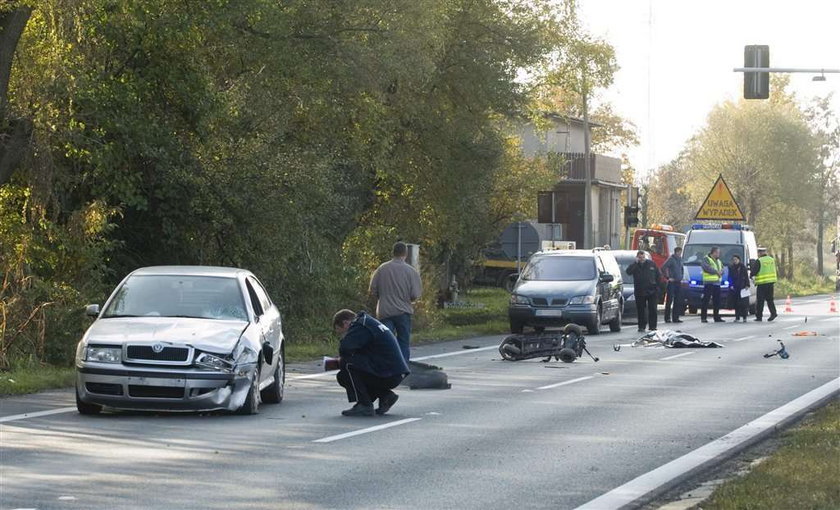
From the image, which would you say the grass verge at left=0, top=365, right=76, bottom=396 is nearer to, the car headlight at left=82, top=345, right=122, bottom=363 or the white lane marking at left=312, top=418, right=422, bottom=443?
the car headlight at left=82, top=345, right=122, bottom=363

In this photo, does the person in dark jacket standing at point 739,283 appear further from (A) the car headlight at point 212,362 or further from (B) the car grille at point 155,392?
(B) the car grille at point 155,392

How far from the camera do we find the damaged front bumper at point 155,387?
1469 centimetres

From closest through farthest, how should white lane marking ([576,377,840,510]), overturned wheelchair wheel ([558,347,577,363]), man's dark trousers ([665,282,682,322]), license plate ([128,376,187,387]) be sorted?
white lane marking ([576,377,840,510]) < license plate ([128,376,187,387]) < overturned wheelchair wheel ([558,347,577,363]) < man's dark trousers ([665,282,682,322])

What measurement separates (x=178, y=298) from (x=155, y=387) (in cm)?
165

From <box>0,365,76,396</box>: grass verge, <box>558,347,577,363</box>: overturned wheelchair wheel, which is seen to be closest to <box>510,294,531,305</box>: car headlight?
<box>558,347,577,363</box>: overturned wheelchair wheel

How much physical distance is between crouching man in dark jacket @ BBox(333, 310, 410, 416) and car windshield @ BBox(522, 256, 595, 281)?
1842cm

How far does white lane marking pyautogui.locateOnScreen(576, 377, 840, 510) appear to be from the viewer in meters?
10.3

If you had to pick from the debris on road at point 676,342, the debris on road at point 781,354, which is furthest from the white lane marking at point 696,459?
the debris on road at point 676,342

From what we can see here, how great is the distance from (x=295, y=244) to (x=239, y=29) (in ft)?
13.0

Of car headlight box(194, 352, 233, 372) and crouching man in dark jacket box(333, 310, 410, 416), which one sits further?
crouching man in dark jacket box(333, 310, 410, 416)

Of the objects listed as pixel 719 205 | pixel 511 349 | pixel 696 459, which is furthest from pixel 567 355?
pixel 719 205

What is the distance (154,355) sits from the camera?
14766 mm

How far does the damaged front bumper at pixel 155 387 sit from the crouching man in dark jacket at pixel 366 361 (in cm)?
113

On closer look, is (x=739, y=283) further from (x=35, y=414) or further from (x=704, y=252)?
(x=35, y=414)
